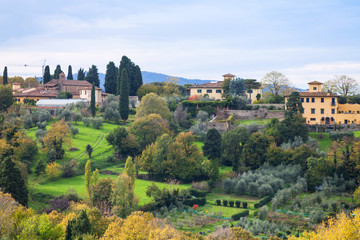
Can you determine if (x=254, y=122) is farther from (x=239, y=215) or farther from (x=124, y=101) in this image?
(x=239, y=215)

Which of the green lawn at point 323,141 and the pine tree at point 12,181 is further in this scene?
the green lawn at point 323,141

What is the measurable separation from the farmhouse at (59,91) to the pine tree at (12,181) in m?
43.7

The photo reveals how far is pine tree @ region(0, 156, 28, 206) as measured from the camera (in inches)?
1758

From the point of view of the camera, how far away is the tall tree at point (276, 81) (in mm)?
88250

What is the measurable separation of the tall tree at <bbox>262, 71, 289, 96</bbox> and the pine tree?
178 ft

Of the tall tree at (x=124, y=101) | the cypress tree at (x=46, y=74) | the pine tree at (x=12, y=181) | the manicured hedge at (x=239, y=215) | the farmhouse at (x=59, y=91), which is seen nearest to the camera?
the manicured hedge at (x=239, y=215)

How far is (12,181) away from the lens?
1774 inches

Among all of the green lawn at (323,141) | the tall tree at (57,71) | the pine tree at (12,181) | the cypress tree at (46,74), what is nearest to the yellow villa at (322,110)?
the green lawn at (323,141)

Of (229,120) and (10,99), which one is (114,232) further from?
(10,99)

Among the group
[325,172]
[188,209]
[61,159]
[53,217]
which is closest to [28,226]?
[53,217]

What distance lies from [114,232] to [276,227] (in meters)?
16.0

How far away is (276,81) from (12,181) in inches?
2224

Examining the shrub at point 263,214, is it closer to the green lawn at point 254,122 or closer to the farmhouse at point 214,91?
the green lawn at point 254,122

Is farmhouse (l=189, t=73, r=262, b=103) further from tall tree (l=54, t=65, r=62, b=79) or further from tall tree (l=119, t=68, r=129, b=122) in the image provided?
tall tree (l=54, t=65, r=62, b=79)
